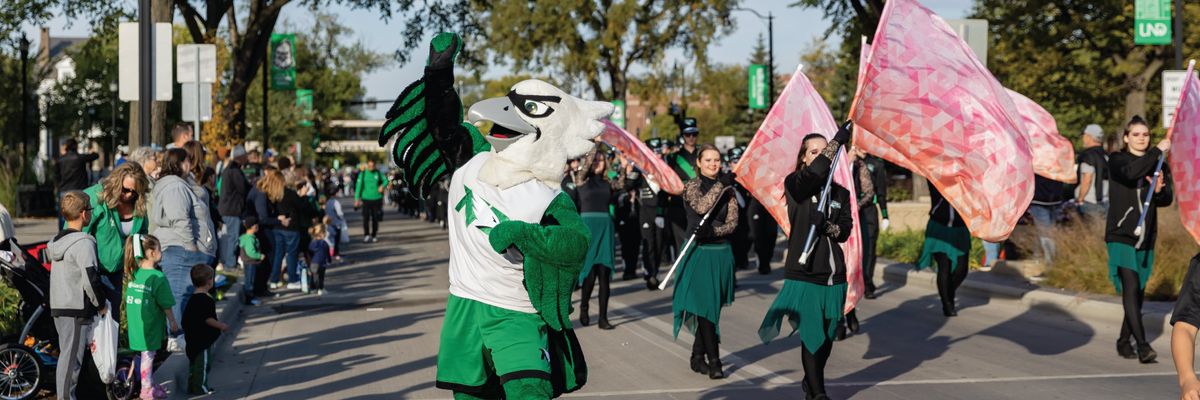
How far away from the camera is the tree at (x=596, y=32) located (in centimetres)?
3925

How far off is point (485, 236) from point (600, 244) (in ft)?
24.4

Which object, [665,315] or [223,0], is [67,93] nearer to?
[223,0]

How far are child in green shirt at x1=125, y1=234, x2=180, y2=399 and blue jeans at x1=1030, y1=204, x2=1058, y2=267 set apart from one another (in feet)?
32.8

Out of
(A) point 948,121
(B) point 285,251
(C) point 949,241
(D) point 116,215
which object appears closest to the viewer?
(A) point 948,121

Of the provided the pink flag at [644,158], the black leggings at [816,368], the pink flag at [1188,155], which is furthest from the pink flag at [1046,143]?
the pink flag at [644,158]

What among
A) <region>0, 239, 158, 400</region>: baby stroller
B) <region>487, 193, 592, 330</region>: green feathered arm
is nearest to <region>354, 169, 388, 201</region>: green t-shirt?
<region>0, 239, 158, 400</region>: baby stroller

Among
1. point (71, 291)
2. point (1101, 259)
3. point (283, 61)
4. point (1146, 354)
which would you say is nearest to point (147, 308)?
point (71, 291)

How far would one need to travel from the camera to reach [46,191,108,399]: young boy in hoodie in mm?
7543

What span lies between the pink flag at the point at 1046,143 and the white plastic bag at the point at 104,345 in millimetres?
6020

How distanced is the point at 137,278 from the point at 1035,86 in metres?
34.8

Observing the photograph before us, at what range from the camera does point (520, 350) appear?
5105 mm

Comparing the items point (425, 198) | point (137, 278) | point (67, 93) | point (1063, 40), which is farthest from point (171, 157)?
point (67, 93)

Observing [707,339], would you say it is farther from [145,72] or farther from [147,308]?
[145,72]

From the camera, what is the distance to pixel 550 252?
16.1 ft
